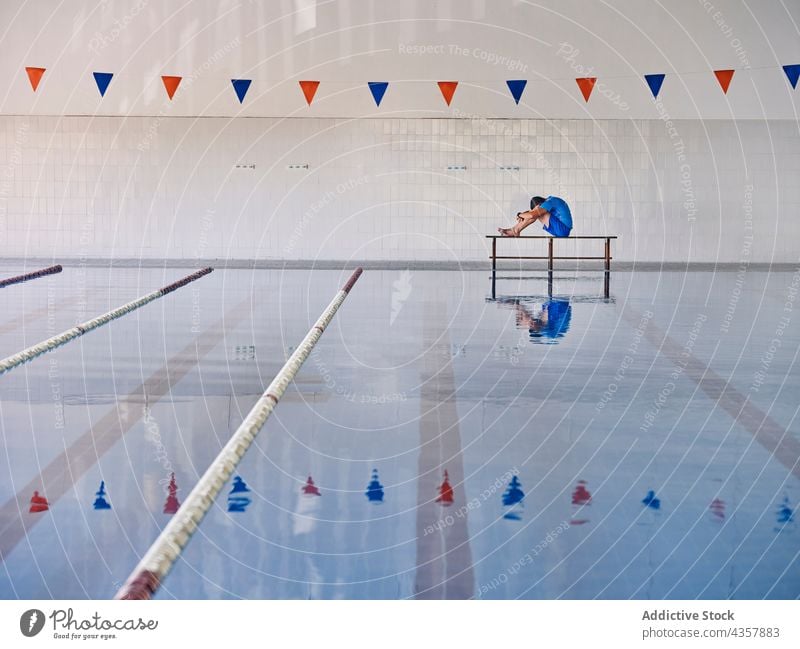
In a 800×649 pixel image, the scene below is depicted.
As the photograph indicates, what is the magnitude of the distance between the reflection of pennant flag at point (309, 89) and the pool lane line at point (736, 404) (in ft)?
29.7

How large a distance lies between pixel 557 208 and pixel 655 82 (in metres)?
2.40

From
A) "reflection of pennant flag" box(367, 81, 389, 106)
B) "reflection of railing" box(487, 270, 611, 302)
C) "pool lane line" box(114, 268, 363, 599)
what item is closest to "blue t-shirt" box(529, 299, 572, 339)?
"reflection of railing" box(487, 270, 611, 302)

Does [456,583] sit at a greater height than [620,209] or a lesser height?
lesser

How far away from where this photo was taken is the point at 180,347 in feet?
30.9

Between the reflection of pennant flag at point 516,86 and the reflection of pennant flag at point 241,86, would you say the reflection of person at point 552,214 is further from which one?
the reflection of pennant flag at point 241,86

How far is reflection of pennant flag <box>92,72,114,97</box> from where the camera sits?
17422 mm

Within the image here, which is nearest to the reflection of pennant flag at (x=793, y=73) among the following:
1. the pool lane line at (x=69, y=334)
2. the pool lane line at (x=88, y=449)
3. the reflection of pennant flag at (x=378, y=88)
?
the reflection of pennant flag at (x=378, y=88)

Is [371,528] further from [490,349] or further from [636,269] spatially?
[636,269]

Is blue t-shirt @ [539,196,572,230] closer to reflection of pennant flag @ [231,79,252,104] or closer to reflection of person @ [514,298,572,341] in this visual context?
reflection of pennant flag @ [231,79,252,104]

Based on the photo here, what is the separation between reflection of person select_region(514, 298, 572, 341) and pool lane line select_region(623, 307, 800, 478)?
83 centimetres

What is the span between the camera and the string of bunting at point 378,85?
1748cm

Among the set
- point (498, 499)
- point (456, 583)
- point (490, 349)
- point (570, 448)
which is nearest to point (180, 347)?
point (490, 349)

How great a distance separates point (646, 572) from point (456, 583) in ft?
2.18

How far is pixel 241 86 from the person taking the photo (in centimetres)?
1767
